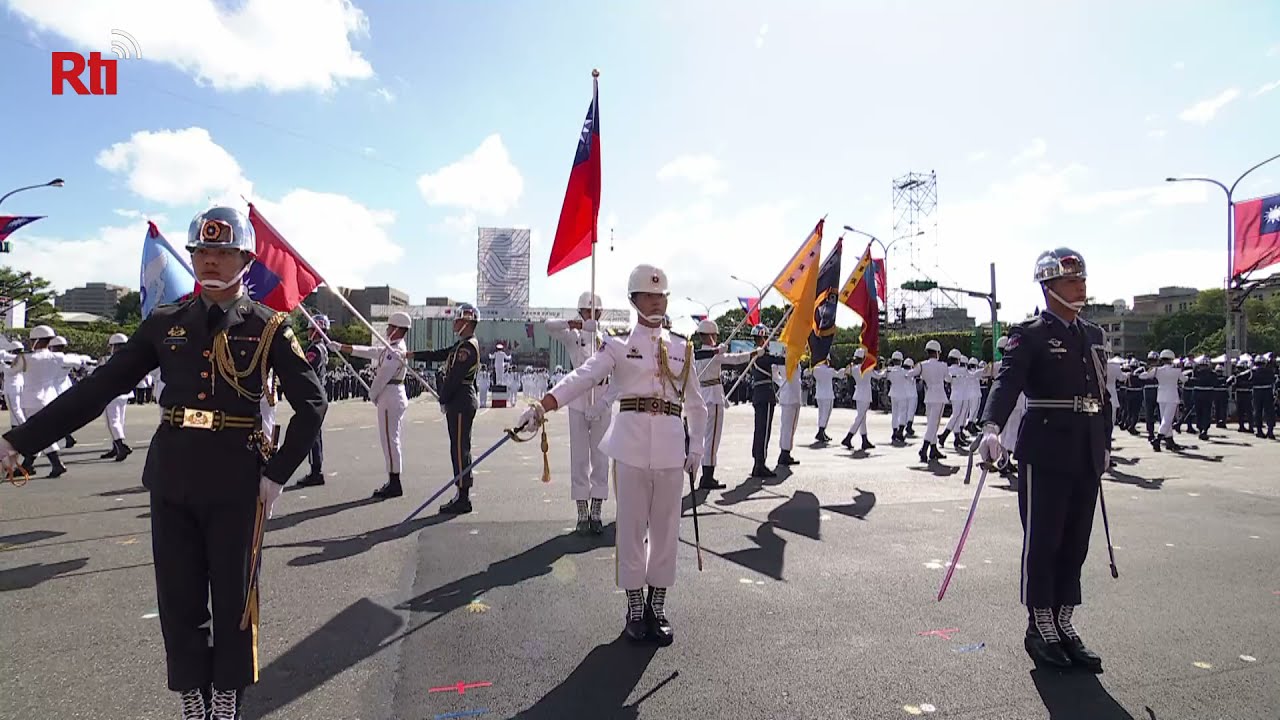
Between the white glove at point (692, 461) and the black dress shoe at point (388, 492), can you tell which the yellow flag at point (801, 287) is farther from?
the black dress shoe at point (388, 492)

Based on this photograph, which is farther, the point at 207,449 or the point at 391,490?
the point at 391,490

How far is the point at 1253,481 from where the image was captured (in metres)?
11.0

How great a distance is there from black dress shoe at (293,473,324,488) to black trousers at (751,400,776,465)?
5.98 meters

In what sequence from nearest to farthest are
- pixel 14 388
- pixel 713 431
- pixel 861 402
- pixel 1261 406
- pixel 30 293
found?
pixel 713 431 → pixel 14 388 → pixel 861 402 → pixel 1261 406 → pixel 30 293

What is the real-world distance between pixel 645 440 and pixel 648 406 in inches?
8.4

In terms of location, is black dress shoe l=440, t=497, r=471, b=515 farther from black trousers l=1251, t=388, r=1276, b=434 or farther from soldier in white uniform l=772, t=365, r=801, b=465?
black trousers l=1251, t=388, r=1276, b=434

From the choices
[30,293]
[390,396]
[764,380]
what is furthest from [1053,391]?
[30,293]

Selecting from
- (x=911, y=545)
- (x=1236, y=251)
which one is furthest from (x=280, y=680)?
(x=1236, y=251)

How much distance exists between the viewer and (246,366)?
310 cm

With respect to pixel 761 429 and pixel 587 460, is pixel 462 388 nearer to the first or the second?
pixel 587 460

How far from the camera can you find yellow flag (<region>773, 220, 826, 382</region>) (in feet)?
28.7

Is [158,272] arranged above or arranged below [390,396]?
above

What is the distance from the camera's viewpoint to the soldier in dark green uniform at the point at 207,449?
2979mm

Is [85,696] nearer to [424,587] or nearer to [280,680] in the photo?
[280,680]
